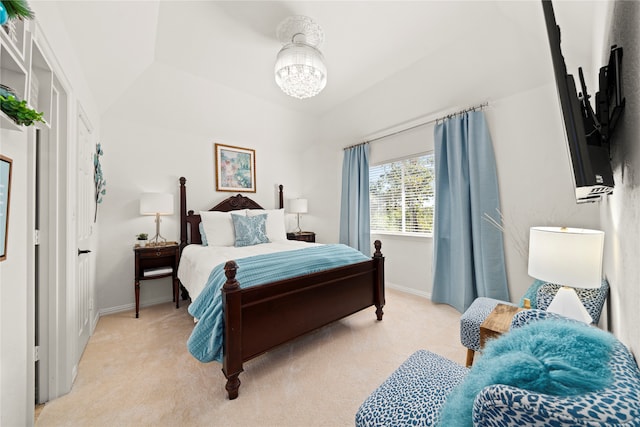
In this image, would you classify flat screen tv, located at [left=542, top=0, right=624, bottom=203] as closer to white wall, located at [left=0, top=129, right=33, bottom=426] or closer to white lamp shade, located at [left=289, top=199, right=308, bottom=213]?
white wall, located at [left=0, top=129, right=33, bottom=426]

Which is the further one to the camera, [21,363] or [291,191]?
[291,191]

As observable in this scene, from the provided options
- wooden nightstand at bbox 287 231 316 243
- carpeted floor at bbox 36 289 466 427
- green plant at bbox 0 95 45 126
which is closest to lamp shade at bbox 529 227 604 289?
carpeted floor at bbox 36 289 466 427

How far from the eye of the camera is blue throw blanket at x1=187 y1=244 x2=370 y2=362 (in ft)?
5.39

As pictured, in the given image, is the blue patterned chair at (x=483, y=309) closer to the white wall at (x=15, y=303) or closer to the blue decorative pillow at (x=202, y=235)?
the white wall at (x=15, y=303)

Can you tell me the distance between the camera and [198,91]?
10.2 feet

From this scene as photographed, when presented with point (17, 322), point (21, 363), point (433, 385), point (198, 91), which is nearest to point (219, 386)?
point (21, 363)

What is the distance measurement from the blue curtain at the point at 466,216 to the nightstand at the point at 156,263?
322cm

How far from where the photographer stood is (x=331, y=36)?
2.46 meters

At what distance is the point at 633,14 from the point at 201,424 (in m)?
2.36

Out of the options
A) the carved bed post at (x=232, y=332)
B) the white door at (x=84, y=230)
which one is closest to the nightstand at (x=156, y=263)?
the white door at (x=84, y=230)

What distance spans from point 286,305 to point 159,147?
284 centimetres

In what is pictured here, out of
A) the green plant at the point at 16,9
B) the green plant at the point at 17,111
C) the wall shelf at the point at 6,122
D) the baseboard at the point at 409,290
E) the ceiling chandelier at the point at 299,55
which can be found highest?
the ceiling chandelier at the point at 299,55

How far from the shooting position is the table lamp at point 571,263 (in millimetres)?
1268

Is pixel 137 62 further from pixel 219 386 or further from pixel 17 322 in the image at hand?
pixel 219 386
